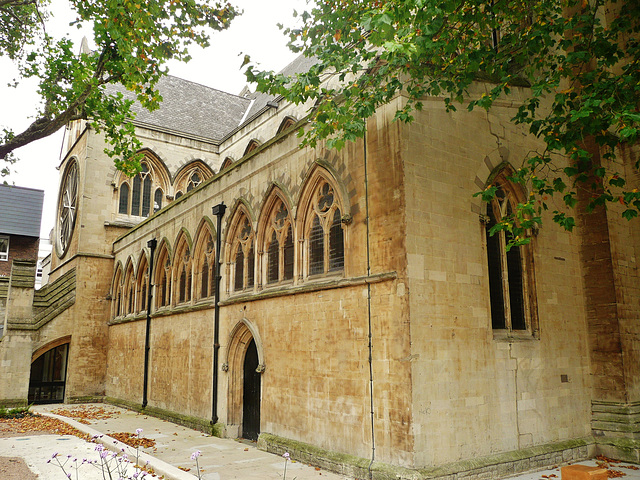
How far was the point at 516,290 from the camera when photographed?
30.8ft

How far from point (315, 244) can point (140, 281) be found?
35.2 feet

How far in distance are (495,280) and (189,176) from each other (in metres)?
18.7

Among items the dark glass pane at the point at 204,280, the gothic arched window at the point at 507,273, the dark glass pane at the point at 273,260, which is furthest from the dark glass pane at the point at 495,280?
the dark glass pane at the point at 204,280

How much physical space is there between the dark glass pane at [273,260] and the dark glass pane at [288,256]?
9.2 inches

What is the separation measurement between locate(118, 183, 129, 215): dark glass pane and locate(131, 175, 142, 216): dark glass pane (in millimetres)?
224

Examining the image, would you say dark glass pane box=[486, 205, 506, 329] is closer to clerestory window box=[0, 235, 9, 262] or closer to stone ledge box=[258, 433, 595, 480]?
stone ledge box=[258, 433, 595, 480]

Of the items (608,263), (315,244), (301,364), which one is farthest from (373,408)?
(608,263)

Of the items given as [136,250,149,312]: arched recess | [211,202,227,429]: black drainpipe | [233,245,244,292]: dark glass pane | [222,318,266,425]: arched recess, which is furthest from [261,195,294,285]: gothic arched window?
[136,250,149,312]: arched recess

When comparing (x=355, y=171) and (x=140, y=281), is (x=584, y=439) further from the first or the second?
(x=140, y=281)

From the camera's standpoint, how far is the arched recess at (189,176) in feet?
80.1

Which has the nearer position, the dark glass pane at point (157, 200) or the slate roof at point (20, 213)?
the dark glass pane at point (157, 200)

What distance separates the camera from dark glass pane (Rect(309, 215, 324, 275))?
9.87 m

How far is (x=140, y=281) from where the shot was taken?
736 inches

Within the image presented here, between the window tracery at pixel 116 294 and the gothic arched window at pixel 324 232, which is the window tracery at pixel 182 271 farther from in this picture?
the gothic arched window at pixel 324 232
